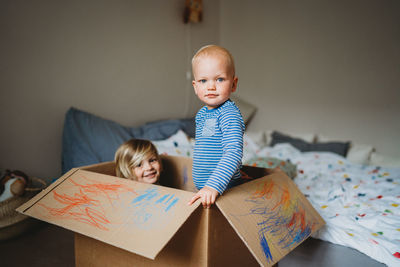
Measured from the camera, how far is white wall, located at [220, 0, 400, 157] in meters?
2.45

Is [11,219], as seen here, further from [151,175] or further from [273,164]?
[273,164]

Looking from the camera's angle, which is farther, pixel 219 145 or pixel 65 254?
pixel 65 254

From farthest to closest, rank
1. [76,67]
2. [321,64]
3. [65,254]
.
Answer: [321,64] → [76,67] → [65,254]

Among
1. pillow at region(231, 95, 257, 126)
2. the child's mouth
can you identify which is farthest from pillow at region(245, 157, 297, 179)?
pillow at region(231, 95, 257, 126)

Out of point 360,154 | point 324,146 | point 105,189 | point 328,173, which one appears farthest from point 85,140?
point 360,154

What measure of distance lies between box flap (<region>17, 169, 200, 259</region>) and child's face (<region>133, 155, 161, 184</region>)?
29 centimetres

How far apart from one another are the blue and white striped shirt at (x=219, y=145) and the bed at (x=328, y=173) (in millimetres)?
633

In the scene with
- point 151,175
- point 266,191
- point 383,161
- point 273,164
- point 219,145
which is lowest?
point 383,161

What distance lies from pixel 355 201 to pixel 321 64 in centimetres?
177

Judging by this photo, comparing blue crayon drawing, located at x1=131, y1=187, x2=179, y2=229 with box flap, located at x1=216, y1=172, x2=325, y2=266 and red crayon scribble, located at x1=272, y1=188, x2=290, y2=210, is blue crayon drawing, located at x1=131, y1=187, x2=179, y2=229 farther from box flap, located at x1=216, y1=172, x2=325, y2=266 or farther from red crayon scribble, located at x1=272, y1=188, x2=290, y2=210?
red crayon scribble, located at x1=272, y1=188, x2=290, y2=210

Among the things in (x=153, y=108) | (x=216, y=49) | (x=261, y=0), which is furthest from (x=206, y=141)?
(x=261, y=0)

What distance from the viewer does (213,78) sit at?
82 centimetres

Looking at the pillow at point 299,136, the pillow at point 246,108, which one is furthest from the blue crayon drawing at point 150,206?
the pillow at point 246,108

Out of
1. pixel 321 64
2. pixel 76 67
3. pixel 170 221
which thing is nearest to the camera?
pixel 170 221
